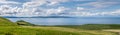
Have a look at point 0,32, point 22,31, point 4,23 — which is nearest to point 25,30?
point 22,31

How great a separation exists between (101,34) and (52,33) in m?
15.9

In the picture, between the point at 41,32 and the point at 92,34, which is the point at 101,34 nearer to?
the point at 92,34

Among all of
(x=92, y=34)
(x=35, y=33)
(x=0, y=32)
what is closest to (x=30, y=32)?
(x=35, y=33)

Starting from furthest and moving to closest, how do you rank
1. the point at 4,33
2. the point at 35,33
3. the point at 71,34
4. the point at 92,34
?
1. the point at 92,34
2. the point at 71,34
3. the point at 35,33
4. the point at 4,33

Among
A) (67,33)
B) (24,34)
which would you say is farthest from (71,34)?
(24,34)

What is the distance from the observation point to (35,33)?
6894 cm

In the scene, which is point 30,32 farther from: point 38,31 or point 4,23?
point 4,23

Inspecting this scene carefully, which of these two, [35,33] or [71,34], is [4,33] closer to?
[35,33]

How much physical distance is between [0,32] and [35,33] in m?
7.37

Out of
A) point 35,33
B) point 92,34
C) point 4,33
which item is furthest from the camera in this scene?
point 92,34

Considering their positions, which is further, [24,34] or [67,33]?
[67,33]

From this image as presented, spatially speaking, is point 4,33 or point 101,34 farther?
point 101,34

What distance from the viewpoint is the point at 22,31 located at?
69250mm

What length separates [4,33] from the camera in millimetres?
63344
